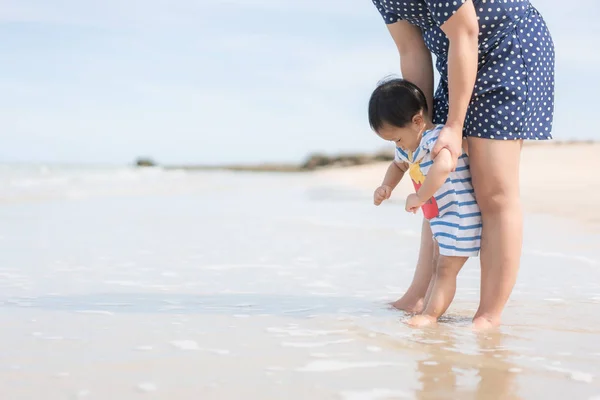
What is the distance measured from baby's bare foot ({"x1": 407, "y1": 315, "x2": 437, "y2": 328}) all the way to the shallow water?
1.9 inches

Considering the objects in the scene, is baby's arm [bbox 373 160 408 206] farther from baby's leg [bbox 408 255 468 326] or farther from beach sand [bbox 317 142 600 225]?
beach sand [bbox 317 142 600 225]

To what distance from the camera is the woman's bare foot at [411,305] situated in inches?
109

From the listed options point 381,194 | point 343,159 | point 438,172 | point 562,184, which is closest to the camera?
point 438,172

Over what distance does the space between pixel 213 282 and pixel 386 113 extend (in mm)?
1333

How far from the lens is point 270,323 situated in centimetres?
244

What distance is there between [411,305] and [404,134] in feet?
2.26

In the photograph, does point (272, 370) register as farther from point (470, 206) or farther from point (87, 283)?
point (87, 283)

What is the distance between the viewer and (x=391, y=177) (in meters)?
2.84

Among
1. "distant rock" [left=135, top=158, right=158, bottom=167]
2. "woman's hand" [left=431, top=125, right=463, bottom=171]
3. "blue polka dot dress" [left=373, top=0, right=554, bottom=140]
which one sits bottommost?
"distant rock" [left=135, top=158, right=158, bottom=167]

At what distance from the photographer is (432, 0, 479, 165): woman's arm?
92.6 inches

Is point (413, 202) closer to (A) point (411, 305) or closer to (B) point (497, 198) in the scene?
(B) point (497, 198)

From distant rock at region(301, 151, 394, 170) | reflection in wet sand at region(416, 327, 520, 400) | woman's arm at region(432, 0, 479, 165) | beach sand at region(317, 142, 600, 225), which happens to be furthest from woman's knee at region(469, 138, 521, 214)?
distant rock at region(301, 151, 394, 170)

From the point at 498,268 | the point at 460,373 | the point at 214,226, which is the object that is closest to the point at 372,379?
the point at 460,373

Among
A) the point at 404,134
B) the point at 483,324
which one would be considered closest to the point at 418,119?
the point at 404,134
